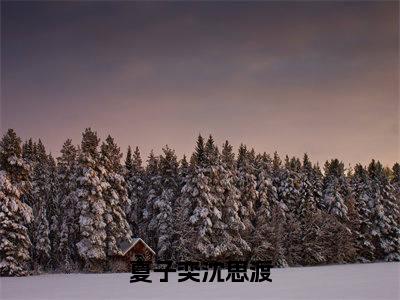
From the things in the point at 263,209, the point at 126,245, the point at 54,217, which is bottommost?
the point at 126,245

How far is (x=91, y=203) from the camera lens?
2174 inches

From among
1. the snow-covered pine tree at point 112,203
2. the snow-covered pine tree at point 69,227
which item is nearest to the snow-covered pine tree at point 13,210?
the snow-covered pine tree at point 69,227

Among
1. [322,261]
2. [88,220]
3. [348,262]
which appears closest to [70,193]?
[88,220]

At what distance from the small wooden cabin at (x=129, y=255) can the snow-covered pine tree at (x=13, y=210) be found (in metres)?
8.86

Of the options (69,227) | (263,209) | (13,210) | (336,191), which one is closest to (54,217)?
(69,227)

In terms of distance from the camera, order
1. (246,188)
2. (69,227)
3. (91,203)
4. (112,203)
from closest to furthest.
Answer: (91,203) < (112,203) < (69,227) < (246,188)

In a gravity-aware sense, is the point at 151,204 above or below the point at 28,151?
below

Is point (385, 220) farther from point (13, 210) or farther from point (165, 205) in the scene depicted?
point (13, 210)

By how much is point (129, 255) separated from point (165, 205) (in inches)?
314

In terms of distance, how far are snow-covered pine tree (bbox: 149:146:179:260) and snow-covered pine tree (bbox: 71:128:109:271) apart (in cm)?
792

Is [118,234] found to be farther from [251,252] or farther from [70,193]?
[251,252]

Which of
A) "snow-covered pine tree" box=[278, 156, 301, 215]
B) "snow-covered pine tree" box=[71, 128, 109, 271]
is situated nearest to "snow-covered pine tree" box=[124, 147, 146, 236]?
"snow-covered pine tree" box=[71, 128, 109, 271]

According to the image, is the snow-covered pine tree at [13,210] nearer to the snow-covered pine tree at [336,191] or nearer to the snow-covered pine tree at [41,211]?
the snow-covered pine tree at [41,211]

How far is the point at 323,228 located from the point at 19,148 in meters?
39.5
